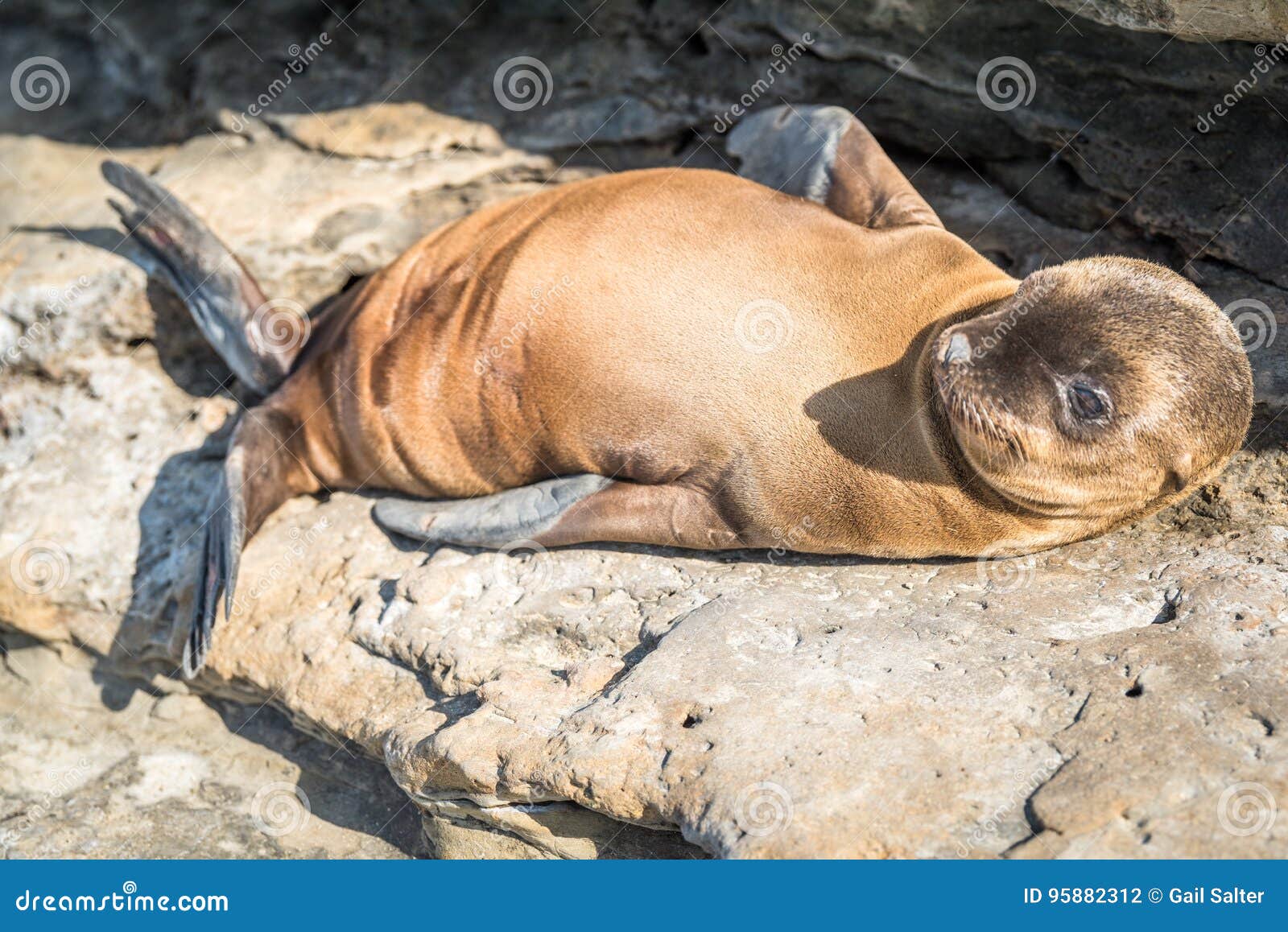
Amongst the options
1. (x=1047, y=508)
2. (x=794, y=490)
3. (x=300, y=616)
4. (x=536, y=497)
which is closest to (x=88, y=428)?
(x=300, y=616)

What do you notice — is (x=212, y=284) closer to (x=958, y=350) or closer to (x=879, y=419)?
(x=879, y=419)

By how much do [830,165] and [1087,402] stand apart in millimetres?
1679

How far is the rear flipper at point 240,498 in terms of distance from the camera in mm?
4395

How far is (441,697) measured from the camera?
13.1 feet

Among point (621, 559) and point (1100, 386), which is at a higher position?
point (1100, 386)

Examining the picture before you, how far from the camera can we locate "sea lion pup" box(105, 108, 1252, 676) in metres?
3.42

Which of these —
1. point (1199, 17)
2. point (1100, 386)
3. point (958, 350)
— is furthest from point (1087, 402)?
point (1199, 17)

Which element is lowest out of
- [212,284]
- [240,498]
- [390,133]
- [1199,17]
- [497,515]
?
[240,498]

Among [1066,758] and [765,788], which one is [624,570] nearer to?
[765,788]

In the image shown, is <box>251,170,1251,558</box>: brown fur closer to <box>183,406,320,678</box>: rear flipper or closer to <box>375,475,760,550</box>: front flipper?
<box>375,475,760,550</box>: front flipper

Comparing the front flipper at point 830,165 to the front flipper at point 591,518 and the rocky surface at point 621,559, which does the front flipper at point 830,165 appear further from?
the front flipper at point 591,518

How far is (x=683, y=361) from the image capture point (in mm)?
4004

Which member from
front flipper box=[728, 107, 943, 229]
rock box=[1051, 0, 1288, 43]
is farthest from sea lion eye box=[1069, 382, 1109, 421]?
rock box=[1051, 0, 1288, 43]

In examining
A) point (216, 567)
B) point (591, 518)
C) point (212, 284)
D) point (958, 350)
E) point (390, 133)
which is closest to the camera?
point (958, 350)
